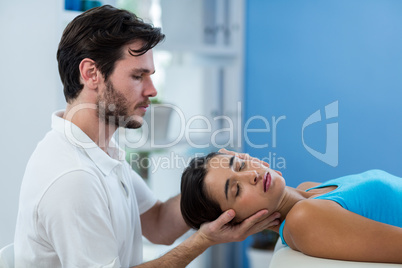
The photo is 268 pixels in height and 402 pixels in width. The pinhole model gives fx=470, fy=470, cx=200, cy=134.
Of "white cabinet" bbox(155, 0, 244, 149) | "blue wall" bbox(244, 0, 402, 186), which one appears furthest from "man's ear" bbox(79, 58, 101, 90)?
"blue wall" bbox(244, 0, 402, 186)

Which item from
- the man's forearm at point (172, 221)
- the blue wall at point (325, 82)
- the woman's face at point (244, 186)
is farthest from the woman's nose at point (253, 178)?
the blue wall at point (325, 82)

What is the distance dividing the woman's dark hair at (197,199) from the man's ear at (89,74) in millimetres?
438

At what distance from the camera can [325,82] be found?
9.13ft

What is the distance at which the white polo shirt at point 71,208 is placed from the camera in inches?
51.3

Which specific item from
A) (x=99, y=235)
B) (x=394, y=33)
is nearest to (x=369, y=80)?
(x=394, y=33)

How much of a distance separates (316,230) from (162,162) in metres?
1.64

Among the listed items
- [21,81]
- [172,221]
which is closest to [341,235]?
[172,221]

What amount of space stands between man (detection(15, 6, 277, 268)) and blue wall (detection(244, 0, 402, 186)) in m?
1.33

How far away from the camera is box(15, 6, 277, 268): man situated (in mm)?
1315

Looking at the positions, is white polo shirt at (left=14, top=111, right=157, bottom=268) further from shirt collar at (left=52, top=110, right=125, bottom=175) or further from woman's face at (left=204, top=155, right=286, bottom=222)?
woman's face at (left=204, top=155, right=286, bottom=222)

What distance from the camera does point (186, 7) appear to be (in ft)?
9.36

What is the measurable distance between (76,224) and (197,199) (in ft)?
1.44

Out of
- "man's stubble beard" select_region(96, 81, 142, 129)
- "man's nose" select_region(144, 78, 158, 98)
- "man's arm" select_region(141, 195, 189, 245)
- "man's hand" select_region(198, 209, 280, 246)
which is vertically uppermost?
"man's nose" select_region(144, 78, 158, 98)

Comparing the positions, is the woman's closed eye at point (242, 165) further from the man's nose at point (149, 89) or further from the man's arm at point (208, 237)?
the man's nose at point (149, 89)
